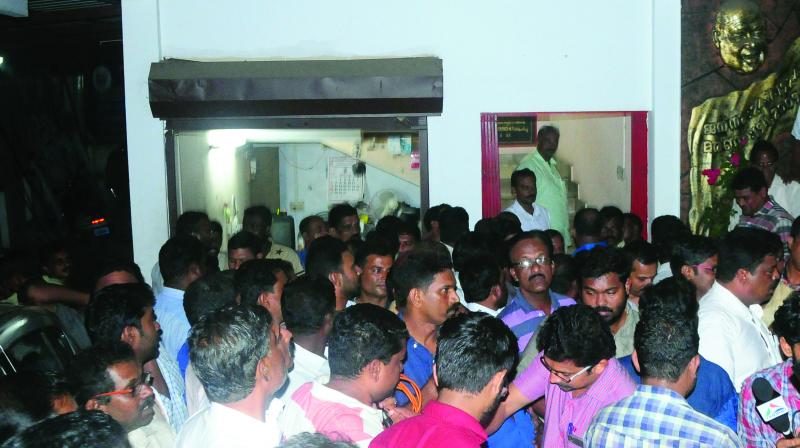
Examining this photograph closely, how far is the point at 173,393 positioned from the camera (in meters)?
4.96

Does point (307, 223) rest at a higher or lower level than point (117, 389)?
higher

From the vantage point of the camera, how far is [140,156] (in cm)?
945

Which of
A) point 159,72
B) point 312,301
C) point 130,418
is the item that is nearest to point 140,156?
point 159,72

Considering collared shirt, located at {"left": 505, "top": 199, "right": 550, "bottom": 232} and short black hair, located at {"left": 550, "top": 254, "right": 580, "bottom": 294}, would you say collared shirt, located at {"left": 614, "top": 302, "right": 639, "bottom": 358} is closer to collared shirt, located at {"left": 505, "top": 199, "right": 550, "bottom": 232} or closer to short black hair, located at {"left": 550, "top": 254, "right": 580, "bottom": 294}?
short black hair, located at {"left": 550, "top": 254, "right": 580, "bottom": 294}

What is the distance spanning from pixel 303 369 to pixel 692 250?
267cm

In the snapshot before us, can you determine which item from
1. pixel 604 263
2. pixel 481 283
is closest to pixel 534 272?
pixel 481 283

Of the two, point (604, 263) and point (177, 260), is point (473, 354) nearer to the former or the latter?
point (604, 263)

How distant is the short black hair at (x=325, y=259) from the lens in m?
6.06

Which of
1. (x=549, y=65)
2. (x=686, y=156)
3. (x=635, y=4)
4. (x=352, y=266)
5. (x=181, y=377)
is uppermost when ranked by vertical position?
(x=635, y=4)

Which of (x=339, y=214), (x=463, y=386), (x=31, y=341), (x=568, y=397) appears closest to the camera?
(x=463, y=386)

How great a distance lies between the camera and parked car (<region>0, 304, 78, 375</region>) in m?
4.97

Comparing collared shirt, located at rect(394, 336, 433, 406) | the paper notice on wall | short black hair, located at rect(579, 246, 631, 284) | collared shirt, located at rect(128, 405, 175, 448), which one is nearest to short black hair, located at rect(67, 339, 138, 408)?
collared shirt, located at rect(128, 405, 175, 448)

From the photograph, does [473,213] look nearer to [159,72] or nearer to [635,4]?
[635,4]

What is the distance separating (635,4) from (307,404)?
712 centimetres
